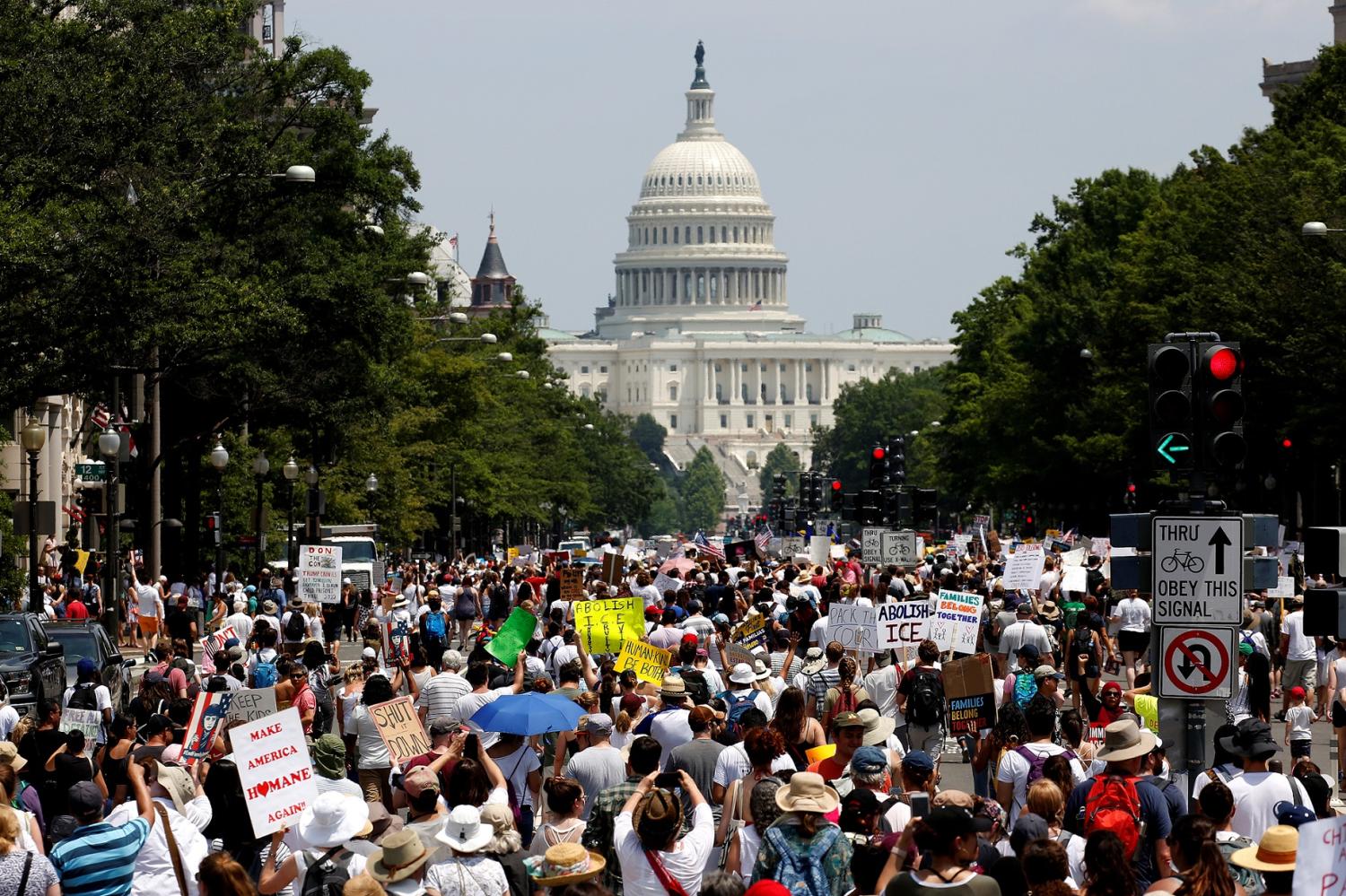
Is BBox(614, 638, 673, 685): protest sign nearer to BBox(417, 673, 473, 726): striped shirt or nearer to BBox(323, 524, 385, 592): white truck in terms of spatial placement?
BBox(417, 673, 473, 726): striped shirt

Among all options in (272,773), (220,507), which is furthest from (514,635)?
(220,507)

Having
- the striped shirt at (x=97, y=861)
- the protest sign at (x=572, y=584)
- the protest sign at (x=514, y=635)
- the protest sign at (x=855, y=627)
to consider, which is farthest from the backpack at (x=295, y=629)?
the striped shirt at (x=97, y=861)

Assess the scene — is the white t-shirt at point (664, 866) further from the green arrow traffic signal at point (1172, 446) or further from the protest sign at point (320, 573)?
the protest sign at point (320, 573)

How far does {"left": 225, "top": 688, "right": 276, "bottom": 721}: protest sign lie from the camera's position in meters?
17.0

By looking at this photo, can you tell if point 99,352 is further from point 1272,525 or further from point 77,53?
point 1272,525

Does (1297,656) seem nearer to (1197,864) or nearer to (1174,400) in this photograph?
(1174,400)

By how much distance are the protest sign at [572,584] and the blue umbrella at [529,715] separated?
1555cm

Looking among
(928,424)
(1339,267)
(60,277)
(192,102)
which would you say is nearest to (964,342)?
(928,424)

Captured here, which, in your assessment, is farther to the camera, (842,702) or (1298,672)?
(1298,672)

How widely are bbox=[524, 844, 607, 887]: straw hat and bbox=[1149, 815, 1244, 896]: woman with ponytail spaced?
7.04 feet

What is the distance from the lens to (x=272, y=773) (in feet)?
42.4

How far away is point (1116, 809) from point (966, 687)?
6055 millimetres

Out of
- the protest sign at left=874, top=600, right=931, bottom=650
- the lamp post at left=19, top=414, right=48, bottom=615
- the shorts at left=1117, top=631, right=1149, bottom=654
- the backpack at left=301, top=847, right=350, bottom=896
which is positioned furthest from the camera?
the lamp post at left=19, top=414, right=48, bottom=615

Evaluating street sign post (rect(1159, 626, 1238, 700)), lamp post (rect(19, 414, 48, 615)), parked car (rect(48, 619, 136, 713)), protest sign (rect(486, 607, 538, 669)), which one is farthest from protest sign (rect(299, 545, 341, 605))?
street sign post (rect(1159, 626, 1238, 700))
